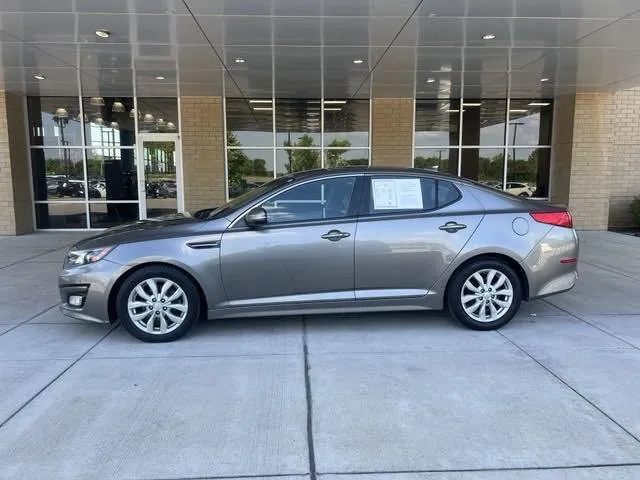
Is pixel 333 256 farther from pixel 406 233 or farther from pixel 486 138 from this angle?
pixel 486 138

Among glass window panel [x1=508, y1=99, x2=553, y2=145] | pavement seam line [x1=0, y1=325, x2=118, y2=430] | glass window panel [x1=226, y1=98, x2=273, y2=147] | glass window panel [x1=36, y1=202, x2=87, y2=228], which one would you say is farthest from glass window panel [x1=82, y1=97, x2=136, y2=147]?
glass window panel [x1=508, y1=99, x2=553, y2=145]

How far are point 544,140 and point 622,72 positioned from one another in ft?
11.7

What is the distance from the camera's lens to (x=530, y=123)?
13906 millimetres

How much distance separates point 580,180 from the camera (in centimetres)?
1308

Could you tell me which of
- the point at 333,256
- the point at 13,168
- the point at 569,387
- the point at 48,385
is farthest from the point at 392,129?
the point at 48,385

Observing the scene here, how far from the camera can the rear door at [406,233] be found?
4.91 meters

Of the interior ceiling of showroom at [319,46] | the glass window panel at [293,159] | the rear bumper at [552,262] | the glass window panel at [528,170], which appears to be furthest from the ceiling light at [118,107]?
the rear bumper at [552,262]

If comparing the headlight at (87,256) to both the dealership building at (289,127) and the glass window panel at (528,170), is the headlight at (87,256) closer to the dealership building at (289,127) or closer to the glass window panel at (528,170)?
the dealership building at (289,127)

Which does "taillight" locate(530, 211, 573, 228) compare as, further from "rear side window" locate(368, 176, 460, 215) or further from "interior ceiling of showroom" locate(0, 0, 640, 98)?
"interior ceiling of showroom" locate(0, 0, 640, 98)

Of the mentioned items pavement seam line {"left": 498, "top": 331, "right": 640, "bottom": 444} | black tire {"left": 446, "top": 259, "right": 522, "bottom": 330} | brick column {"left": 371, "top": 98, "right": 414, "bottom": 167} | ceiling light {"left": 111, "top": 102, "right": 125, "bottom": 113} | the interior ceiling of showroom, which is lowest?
pavement seam line {"left": 498, "top": 331, "right": 640, "bottom": 444}

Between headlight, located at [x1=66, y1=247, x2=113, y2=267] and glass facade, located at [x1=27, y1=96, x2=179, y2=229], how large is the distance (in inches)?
342

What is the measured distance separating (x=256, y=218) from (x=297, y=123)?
9.29 m

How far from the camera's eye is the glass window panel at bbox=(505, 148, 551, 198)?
13.9m

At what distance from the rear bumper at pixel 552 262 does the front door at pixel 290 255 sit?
1.83m
